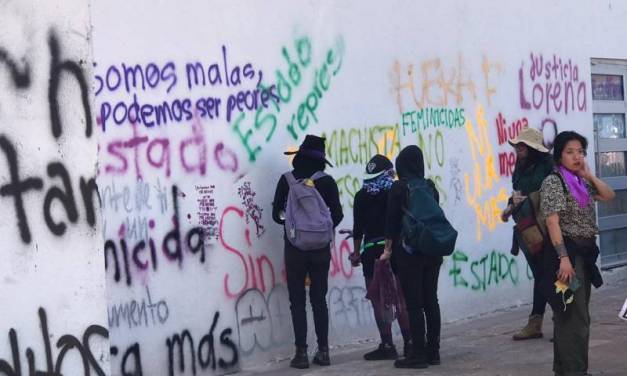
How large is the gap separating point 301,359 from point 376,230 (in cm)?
117

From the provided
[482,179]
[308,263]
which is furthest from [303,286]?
[482,179]

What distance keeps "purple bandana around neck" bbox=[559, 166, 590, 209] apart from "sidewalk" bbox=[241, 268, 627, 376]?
4.75ft

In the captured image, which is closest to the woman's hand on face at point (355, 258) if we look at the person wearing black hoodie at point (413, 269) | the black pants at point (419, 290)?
the person wearing black hoodie at point (413, 269)

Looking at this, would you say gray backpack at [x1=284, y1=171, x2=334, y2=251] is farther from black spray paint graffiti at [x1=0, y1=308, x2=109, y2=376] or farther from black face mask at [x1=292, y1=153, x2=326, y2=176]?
black spray paint graffiti at [x1=0, y1=308, x2=109, y2=376]

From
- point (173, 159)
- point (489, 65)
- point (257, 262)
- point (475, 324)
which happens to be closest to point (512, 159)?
point (489, 65)

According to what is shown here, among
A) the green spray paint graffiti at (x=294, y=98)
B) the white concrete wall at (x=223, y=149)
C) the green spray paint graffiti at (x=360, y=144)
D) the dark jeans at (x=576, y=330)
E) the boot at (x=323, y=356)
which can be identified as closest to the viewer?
the white concrete wall at (x=223, y=149)

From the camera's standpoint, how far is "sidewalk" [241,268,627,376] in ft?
28.3

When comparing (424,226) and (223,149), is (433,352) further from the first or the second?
(223,149)

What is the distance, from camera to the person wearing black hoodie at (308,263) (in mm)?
8953

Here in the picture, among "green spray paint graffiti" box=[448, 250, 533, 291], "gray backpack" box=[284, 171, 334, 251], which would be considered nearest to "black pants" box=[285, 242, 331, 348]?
"gray backpack" box=[284, 171, 334, 251]

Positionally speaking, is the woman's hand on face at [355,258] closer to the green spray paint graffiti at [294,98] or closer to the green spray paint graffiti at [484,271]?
the green spray paint graffiti at [294,98]

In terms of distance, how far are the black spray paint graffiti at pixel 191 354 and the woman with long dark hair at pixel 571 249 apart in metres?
2.59

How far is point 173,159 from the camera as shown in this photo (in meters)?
8.58

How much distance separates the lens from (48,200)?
559 centimetres
